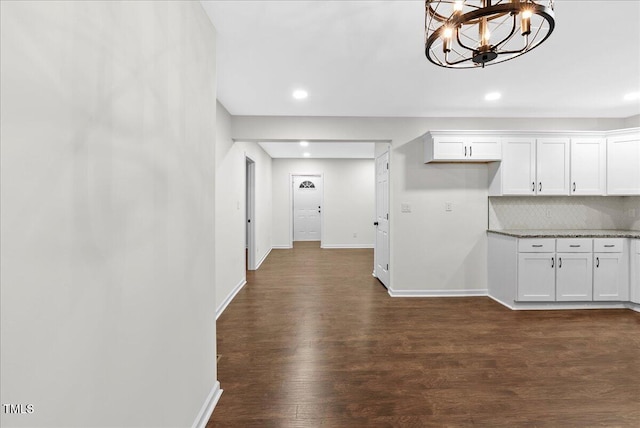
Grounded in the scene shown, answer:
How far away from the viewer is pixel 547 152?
3.98 m

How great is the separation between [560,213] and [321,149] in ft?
14.9

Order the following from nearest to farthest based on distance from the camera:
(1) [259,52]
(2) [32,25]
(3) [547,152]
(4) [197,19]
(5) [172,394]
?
(2) [32,25] → (5) [172,394] → (4) [197,19] → (1) [259,52] → (3) [547,152]

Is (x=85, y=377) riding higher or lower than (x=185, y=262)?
lower

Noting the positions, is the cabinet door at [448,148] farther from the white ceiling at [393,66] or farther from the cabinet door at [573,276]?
the cabinet door at [573,276]

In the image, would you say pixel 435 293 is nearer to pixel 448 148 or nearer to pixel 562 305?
pixel 562 305

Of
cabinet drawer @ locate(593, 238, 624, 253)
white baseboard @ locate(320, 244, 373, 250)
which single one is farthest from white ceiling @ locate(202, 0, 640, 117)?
white baseboard @ locate(320, 244, 373, 250)

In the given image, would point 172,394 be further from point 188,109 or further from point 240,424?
point 188,109

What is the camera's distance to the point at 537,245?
3656 millimetres

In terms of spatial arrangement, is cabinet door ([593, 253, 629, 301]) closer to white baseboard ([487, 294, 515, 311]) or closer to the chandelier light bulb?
white baseboard ([487, 294, 515, 311])

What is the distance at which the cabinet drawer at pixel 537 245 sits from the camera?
12.0 feet

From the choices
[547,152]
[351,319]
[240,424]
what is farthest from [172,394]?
[547,152]

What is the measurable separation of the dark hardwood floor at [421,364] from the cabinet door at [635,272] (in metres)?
0.22

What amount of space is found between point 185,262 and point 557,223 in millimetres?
4901

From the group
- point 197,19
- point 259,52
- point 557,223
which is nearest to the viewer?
point 197,19
